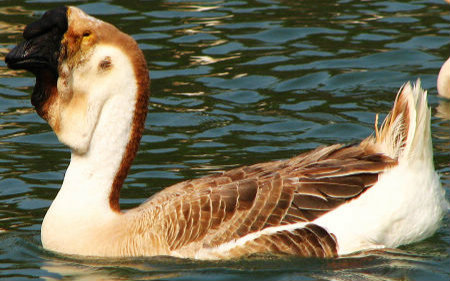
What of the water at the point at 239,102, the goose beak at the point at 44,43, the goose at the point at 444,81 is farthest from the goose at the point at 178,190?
the goose at the point at 444,81

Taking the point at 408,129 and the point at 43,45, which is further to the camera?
the point at 408,129

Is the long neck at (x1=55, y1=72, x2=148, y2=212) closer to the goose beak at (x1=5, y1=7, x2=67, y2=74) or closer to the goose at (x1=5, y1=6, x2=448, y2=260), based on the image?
the goose at (x1=5, y1=6, x2=448, y2=260)

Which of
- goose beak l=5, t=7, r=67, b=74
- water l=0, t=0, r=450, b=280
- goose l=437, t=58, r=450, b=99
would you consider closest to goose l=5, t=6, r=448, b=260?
goose beak l=5, t=7, r=67, b=74

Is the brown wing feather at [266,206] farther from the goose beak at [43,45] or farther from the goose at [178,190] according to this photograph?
the goose beak at [43,45]

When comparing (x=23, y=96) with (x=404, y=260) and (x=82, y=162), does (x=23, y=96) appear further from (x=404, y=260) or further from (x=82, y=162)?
(x=404, y=260)

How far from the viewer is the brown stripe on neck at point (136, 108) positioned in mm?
8359

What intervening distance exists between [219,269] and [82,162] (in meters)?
1.58

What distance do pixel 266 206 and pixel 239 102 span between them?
16.6 ft

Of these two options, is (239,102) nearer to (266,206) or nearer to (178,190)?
(178,190)

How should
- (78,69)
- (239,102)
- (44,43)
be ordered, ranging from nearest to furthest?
(44,43) → (78,69) → (239,102)

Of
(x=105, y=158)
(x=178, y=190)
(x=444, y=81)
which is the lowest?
(x=444, y=81)

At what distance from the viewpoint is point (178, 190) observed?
8.71m

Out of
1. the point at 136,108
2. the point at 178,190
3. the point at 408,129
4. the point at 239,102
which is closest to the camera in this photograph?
the point at 136,108

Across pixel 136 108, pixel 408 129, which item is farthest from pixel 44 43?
pixel 408 129
